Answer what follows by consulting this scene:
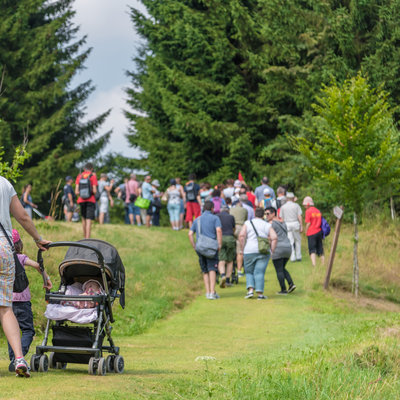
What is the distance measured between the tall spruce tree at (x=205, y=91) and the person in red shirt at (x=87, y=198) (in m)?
15.4

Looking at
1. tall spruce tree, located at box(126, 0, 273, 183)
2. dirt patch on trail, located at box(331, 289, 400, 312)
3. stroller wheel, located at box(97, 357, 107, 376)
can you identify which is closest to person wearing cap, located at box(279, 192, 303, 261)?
dirt patch on trail, located at box(331, 289, 400, 312)

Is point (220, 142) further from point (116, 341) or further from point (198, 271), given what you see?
point (116, 341)

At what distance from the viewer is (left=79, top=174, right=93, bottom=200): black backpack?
19156mm

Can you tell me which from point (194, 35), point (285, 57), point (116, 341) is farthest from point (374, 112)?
point (194, 35)

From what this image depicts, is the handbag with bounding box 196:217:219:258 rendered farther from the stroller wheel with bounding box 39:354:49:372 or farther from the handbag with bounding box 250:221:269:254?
the stroller wheel with bounding box 39:354:49:372

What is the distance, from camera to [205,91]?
35.8 meters

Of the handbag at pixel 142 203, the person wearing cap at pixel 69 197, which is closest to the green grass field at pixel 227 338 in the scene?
the person wearing cap at pixel 69 197

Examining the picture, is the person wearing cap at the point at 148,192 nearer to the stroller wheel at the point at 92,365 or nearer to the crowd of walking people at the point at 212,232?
the crowd of walking people at the point at 212,232

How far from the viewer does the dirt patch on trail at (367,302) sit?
58.9ft

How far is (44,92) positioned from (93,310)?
33.8 m

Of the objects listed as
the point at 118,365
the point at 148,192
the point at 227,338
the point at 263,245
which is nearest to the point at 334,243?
the point at 263,245

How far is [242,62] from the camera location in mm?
38156

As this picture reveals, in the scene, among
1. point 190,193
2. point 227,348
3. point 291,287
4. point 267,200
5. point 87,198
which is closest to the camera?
point 227,348

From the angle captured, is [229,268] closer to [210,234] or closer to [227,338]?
[210,234]
